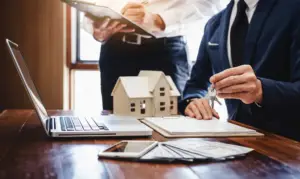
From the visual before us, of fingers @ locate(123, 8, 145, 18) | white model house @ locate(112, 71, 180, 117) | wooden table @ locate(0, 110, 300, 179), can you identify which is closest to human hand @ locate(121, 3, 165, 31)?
fingers @ locate(123, 8, 145, 18)

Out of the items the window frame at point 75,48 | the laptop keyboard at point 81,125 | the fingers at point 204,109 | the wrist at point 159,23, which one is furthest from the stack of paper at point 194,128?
the window frame at point 75,48

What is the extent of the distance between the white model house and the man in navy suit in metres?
0.08

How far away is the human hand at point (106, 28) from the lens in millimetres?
1666

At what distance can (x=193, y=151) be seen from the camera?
0.84 meters

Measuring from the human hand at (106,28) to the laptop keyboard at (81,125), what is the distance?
459 mm

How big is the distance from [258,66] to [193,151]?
65 cm

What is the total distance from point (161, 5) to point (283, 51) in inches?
28.4

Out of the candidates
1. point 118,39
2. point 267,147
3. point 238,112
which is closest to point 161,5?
point 118,39

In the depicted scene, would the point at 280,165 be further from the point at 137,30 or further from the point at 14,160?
the point at 137,30

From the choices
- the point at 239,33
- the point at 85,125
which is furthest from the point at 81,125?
the point at 239,33

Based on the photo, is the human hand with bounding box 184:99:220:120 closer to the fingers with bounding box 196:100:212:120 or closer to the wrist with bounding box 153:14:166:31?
the fingers with bounding box 196:100:212:120

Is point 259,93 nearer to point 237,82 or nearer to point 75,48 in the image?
point 237,82

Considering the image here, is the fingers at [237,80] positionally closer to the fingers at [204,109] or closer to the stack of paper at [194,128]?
the stack of paper at [194,128]

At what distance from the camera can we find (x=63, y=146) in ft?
3.12
